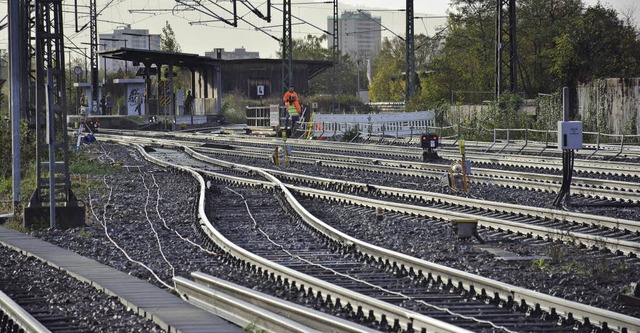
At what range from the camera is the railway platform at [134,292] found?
871 centimetres

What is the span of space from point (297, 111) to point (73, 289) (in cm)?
3445

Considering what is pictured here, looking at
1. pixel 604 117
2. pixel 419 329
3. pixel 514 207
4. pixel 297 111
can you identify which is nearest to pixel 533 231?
pixel 514 207

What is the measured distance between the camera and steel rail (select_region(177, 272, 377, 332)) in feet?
27.6

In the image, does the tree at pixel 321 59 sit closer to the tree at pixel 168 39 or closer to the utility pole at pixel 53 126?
the tree at pixel 168 39

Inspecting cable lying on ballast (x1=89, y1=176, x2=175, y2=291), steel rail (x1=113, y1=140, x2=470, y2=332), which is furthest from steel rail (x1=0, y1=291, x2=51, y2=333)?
steel rail (x1=113, y1=140, x2=470, y2=332)

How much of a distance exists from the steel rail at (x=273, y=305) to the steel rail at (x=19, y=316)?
1586 millimetres

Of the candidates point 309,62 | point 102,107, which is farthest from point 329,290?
point 102,107

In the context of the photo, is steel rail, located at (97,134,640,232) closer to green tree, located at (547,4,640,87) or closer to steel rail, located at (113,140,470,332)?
steel rail, located at (113,140,470,332)

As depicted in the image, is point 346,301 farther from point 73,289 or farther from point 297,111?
point 297,111

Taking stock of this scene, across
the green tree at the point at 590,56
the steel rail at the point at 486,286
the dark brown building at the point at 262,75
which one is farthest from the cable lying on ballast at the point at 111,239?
the dark brown building at the point at 262,75

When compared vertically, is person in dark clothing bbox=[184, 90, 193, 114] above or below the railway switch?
above

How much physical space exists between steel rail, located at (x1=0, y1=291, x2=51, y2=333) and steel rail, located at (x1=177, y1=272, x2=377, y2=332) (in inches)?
62.4

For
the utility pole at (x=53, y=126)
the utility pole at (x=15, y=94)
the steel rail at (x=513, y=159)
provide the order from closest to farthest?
the utility pole at (x=53, y=126)
the utility pole at (x=15, y=94)
the steel rail at (x=513, y=159)

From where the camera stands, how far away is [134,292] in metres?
10.6
